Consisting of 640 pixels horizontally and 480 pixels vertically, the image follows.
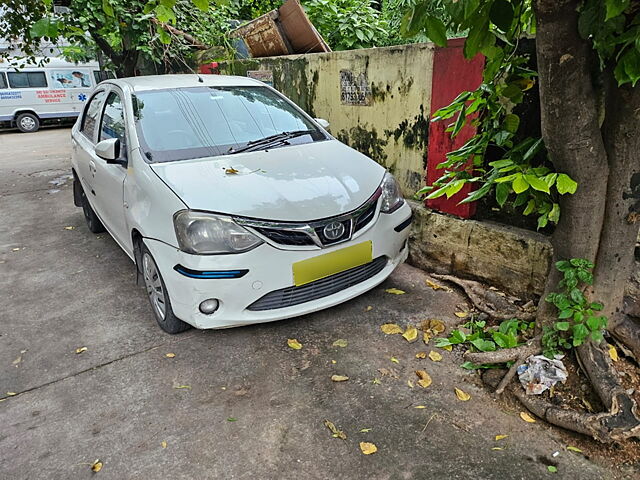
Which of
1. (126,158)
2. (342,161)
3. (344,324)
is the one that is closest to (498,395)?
(344,324)

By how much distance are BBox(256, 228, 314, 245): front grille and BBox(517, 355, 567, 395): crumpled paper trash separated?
136cm

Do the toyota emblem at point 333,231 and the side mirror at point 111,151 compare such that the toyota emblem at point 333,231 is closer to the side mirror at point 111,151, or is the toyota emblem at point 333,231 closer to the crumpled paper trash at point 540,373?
the crumpled paper trash at point 540,373

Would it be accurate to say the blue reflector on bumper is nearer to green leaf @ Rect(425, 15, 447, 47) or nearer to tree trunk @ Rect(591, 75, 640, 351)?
green leaf @ Rect(425, 15, 447, 47)

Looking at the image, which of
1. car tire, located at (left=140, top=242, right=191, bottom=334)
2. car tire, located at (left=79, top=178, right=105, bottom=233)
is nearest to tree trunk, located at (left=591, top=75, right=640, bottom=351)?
car tire, located at (left=140, top=242, right=191, bottom=334)

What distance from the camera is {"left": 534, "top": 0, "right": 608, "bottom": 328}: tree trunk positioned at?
1.81 metres

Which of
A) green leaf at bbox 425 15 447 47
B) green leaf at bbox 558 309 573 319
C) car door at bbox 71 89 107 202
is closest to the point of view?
green leaf at bbox 425 15 447 47

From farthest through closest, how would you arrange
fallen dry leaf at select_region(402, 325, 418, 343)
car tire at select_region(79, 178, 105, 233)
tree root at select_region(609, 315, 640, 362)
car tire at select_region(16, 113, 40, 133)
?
car tire at select_region(16, 113, 40, 133) → car tire at select_region(79, 178, 105, 233) → fallen dry leaf at select_region(402, 325, 418, 343) → tree root at select_region(609, 315, 640, 362)

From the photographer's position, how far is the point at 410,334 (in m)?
2.93

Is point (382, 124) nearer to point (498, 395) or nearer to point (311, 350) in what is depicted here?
point (311, 350)

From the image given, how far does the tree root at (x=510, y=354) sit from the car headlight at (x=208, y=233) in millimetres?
1449

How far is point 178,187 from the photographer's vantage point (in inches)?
106

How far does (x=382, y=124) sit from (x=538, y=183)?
7.47 ft

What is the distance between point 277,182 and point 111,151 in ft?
4.06

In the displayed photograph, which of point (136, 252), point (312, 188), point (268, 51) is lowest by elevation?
point (136, 252)
